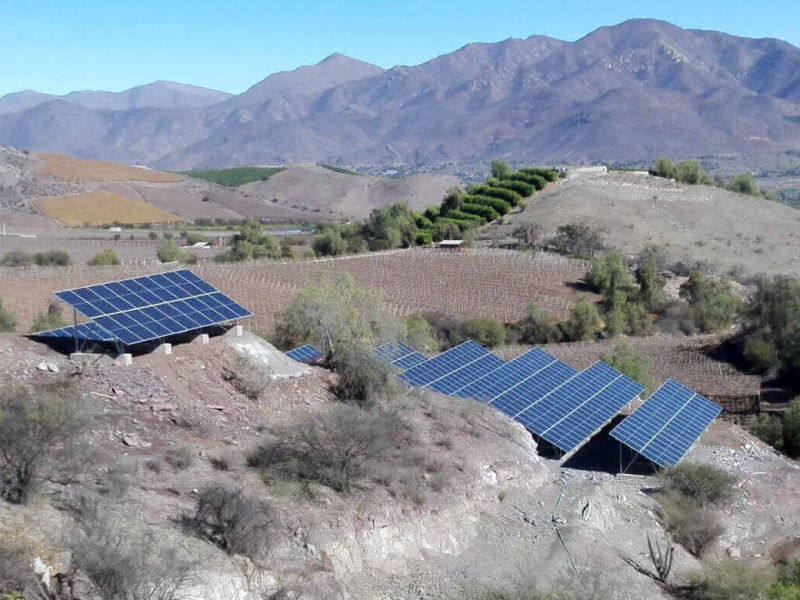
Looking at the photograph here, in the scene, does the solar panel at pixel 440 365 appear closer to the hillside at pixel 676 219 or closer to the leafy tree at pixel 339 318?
the leafy tree at pixel 339 318

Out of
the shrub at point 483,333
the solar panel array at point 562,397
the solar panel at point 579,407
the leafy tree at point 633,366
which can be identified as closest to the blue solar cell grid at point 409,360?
the solar panel array at point 562,397

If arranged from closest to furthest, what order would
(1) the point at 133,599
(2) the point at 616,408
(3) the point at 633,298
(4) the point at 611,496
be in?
(1) the point at 133,599 < (4) the point at 611,496 < (2) the point at 616,408 < (3) the point at 633,298

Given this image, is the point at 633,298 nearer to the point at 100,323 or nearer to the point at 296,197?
the point at 100,323

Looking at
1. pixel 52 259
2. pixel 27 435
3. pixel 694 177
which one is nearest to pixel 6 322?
pixel 27 435

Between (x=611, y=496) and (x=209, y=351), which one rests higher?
(x=209, y=351)

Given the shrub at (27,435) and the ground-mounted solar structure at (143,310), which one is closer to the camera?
the shrub at (27,435)

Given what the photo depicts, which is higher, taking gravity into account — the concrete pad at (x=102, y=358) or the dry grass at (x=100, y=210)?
the concrete pad at (x=102, y=358)

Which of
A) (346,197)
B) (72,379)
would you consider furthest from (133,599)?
(346,197)
